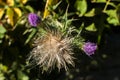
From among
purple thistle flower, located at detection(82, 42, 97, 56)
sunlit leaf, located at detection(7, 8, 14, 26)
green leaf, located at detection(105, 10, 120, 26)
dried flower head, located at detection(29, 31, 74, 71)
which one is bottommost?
green leaf, located at detection(105, 10, 120, 26)

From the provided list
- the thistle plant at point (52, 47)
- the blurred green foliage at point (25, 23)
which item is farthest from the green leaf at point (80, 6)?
the thistle plant at point (52, 47)

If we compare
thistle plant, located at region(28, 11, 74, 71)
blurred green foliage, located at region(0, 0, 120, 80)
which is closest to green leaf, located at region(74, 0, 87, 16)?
blurred green foliage, located at region(0, 0, 120, 80)

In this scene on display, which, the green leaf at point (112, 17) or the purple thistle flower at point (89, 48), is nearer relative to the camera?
the purple thistle flower at point (89, 48)

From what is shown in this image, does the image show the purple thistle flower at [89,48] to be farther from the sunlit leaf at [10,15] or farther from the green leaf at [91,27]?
the sunlit leaf at [10,15]

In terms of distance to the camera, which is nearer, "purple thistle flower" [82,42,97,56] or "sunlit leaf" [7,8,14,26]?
"purple thistle flower" [82,42,97,56]

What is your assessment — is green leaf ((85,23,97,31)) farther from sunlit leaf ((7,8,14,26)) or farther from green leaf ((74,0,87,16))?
sunlit leaf ((7,8,14,26))

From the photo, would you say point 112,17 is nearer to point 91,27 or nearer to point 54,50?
point 91,27
